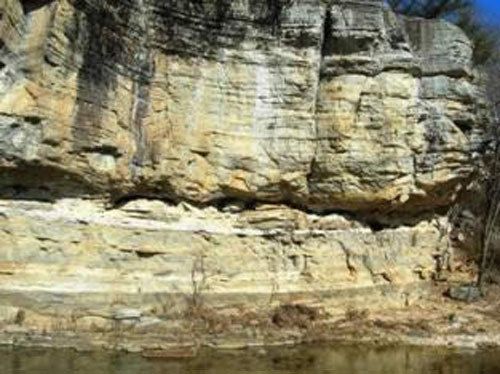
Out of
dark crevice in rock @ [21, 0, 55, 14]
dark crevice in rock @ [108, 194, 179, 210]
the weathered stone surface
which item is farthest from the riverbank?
dark crevice in rock @ [21, 0, 55, 14]

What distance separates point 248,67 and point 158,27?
1923 mm

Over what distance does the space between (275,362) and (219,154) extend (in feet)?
13.4

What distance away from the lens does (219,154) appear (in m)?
15.4

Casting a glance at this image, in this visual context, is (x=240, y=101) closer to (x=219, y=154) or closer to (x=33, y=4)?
(x=219, y=154)

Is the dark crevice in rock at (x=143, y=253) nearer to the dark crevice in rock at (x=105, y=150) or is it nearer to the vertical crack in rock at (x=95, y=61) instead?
the dark crevice in rock at (x=105, y=150)

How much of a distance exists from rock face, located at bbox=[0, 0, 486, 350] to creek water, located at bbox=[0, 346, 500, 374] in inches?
39.6

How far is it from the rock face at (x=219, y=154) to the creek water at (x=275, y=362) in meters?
1.01

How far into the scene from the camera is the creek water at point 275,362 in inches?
468

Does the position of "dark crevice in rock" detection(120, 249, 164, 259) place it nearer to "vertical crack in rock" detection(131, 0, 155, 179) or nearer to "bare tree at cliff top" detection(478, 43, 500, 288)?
"vertical crack in rock" detection(131, 0, 155, 179)

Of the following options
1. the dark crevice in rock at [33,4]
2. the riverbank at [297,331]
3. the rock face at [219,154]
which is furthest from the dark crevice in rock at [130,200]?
the dark crevice in rock at [33,4]

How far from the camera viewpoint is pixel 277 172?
15836 millimetres

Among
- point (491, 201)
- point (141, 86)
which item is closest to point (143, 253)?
point (141, 86)

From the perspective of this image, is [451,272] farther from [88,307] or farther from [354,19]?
[88,307]

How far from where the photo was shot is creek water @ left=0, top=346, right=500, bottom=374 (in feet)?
39.0
